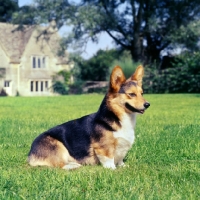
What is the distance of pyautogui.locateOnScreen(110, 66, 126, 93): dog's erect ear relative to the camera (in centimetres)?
482

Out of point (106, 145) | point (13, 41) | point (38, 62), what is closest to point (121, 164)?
point (106, 145)

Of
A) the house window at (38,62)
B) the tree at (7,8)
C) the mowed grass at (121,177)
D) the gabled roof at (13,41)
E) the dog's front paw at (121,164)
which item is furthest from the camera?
the tree at (7,8)

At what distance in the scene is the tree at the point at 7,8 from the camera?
57.5 meters

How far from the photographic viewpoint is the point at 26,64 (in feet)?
145

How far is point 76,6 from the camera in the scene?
32.7m

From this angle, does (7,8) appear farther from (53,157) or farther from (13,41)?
(53,157)

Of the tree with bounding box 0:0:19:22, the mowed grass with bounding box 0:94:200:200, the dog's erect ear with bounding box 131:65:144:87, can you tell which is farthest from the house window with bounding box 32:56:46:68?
the dog's erect ear with bounding box 131:65:144:87

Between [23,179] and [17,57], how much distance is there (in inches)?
1600

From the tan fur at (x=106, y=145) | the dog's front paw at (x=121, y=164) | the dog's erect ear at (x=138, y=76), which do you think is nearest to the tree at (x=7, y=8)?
the dog's erect ear at (x=138, y=76)

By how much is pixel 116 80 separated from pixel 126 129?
57 cm

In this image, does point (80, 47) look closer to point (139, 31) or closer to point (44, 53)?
point (139, 31)

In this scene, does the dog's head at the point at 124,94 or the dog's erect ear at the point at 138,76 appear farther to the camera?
the dog's erect ear at the point at 138,76

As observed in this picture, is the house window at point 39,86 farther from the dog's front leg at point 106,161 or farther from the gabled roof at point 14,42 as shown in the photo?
the dog's front leg at point 106,161

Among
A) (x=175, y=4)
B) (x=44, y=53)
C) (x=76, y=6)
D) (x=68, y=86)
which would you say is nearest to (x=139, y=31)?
(x=175, y=4)
